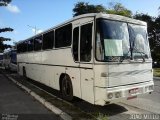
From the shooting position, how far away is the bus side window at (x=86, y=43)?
346 inches

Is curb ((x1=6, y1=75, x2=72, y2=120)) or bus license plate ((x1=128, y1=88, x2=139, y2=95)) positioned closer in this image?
curb ((x1=6, y1=75, x2=72, y2=120))

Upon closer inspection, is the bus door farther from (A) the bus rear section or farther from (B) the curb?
(B) the curb

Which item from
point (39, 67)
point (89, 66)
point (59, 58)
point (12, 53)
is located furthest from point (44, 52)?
point (12, 53)

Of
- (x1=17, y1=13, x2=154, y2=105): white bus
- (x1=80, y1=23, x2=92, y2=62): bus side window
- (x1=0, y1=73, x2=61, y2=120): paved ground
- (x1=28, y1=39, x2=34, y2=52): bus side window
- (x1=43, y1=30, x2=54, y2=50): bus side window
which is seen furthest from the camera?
(x1=28, y1=39, x2=34, y2=52): bus side window

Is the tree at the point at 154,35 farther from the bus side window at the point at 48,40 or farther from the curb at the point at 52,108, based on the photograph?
the curb at the point at 52,108

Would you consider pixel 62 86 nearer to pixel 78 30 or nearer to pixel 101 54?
pixel 78 30

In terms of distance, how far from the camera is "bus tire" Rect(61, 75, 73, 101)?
1052 cm

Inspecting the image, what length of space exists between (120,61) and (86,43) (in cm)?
128

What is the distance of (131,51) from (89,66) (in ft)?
4.67

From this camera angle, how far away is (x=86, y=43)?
8992mm

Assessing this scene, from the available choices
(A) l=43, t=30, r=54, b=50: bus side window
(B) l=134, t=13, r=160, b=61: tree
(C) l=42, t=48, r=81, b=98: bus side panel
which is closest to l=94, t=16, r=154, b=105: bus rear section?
(C) l=42, t=48, r=81, b=98: bus side panel

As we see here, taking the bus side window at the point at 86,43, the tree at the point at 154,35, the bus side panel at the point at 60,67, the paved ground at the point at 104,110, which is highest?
the tree at the point at 154,35

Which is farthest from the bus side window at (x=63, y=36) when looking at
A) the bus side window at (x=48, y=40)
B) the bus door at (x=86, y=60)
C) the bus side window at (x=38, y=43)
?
the bus side window at (x=38, y=43)

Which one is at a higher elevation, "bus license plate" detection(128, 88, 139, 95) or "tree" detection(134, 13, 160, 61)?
"tree" detection(134, 13, 160, 61)
